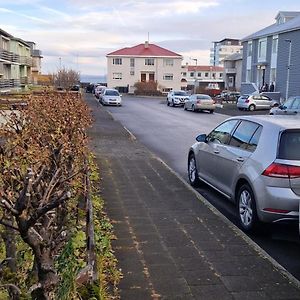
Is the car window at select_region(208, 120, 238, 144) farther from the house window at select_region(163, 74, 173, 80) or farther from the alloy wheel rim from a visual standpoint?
the house window at select_region(163, 74, 173, 80)

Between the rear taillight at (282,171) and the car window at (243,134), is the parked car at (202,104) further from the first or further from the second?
the rear taillight at (282,171)

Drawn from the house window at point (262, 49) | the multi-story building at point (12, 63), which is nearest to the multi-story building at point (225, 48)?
the multi-story building at point (12, 63)

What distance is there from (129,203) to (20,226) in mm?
4669

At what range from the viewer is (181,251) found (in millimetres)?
5289

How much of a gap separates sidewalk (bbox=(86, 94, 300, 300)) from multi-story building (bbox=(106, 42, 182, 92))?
3248 inches

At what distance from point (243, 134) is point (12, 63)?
61.3 meters

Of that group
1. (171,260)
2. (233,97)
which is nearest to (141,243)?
(171,260)

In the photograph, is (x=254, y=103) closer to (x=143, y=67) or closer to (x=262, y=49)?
(x=262, y=49)

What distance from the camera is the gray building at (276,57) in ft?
144

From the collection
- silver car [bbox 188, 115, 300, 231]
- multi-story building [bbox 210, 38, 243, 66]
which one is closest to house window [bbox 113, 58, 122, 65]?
multi-story building [bbox 210, 38, 243, 66]

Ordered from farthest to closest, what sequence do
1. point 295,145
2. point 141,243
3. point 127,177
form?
1. point 127,177
2. point 295,145
3. point 141,243

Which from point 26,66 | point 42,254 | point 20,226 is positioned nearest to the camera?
point 20,226

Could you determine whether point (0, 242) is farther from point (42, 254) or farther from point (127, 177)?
point (127, 177)

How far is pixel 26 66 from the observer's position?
7625 centimetres
